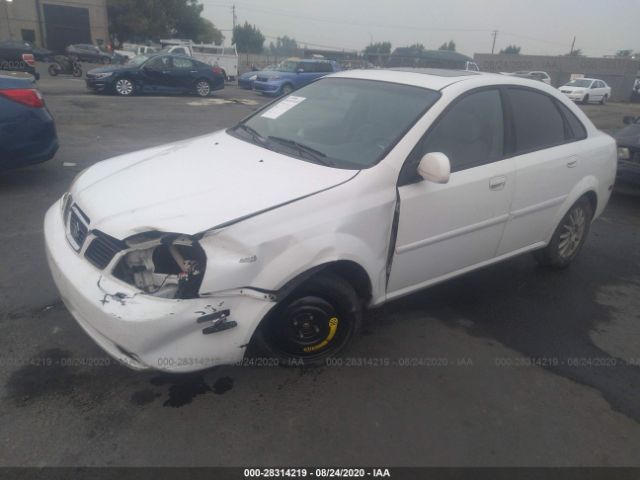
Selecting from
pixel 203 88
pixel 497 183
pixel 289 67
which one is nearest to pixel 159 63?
pixel 203 88

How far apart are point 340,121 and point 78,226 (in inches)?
69.0

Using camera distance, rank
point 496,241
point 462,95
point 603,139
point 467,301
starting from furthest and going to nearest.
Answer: point 603,139 < point 467,301 < point 496,241 < point 462,95

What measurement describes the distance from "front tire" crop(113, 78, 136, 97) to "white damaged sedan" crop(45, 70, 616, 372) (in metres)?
13.8

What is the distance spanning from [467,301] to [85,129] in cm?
856

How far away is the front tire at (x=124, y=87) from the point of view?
50.6 feet

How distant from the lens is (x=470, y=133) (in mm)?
3107

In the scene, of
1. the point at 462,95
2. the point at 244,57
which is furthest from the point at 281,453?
the point at 244,57

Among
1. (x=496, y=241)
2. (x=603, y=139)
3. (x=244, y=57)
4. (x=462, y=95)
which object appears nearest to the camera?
(x=462, y=95)

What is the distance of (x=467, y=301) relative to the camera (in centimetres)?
368

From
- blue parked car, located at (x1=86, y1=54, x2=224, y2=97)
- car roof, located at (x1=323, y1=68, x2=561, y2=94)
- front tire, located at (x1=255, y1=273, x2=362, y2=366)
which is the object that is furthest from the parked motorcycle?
front tire, located at (x1=255, y1=273, x2=362, y2=366)

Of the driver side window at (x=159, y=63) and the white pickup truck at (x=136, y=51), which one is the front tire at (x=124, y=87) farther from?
the white pickup truck at (x=136, y=51)

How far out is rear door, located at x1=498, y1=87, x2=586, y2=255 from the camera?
11.0 feet

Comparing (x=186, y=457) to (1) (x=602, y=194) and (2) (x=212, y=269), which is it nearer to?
(2) (x=212, y=269)

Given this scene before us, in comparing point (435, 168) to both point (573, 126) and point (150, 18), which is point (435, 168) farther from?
point (150, 18)
